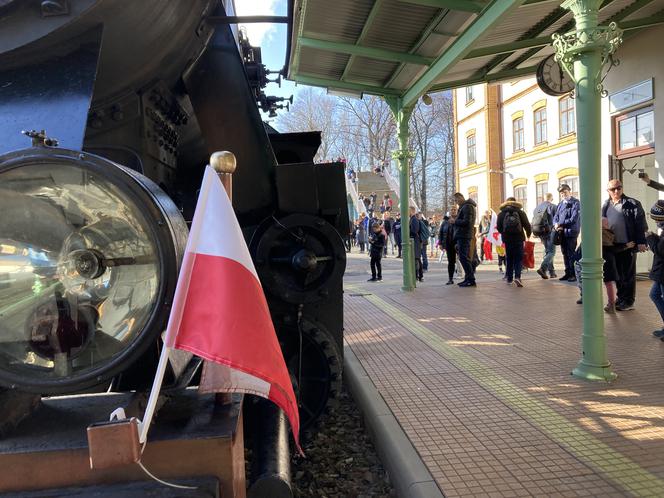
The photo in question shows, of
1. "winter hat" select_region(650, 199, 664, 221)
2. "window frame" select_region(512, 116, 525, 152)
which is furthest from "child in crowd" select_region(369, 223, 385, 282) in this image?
"window frame" select_region(512, 116, 525, 152)

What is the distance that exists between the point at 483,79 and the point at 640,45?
8.04 ft

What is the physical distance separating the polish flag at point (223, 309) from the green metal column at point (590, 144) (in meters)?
3.35

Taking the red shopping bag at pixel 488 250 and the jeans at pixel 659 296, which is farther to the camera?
the red shopping bag at pixel 488 250

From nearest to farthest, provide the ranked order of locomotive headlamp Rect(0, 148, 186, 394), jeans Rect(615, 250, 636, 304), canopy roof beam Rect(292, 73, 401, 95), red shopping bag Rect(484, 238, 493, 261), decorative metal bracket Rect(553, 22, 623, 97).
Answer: locomotive headlamp Rect(0, 148, 186, 394) → decorative metal bracket Rect(553, 22, 623, 97) → jeans Rect(615, 250, 636, 304) → canopy roof beam Rect(292, 73, 401, 95) → red shopping bag Rect(484, 238, 493, 261)

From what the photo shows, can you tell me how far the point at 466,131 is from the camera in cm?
2591

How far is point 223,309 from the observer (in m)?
1.46

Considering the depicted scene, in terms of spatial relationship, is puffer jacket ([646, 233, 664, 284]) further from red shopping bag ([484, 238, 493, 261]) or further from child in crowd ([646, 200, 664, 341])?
red shopping bag ([484, 238, 493, 261])

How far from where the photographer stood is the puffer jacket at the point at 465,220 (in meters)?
9.84

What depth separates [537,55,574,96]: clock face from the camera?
784cm

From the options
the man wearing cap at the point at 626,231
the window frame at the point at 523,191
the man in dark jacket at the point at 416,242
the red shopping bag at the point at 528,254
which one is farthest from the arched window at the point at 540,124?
the man wearing cap at the point at 626,231

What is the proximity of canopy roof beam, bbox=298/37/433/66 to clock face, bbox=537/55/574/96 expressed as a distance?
2.11 metres

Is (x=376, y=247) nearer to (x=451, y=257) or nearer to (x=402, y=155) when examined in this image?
(x=451, y=257)

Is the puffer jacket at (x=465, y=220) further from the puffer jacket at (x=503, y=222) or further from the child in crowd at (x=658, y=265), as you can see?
the child in crowd at (x=658, y=265)

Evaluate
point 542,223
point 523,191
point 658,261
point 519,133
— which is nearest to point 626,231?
point 658,261
